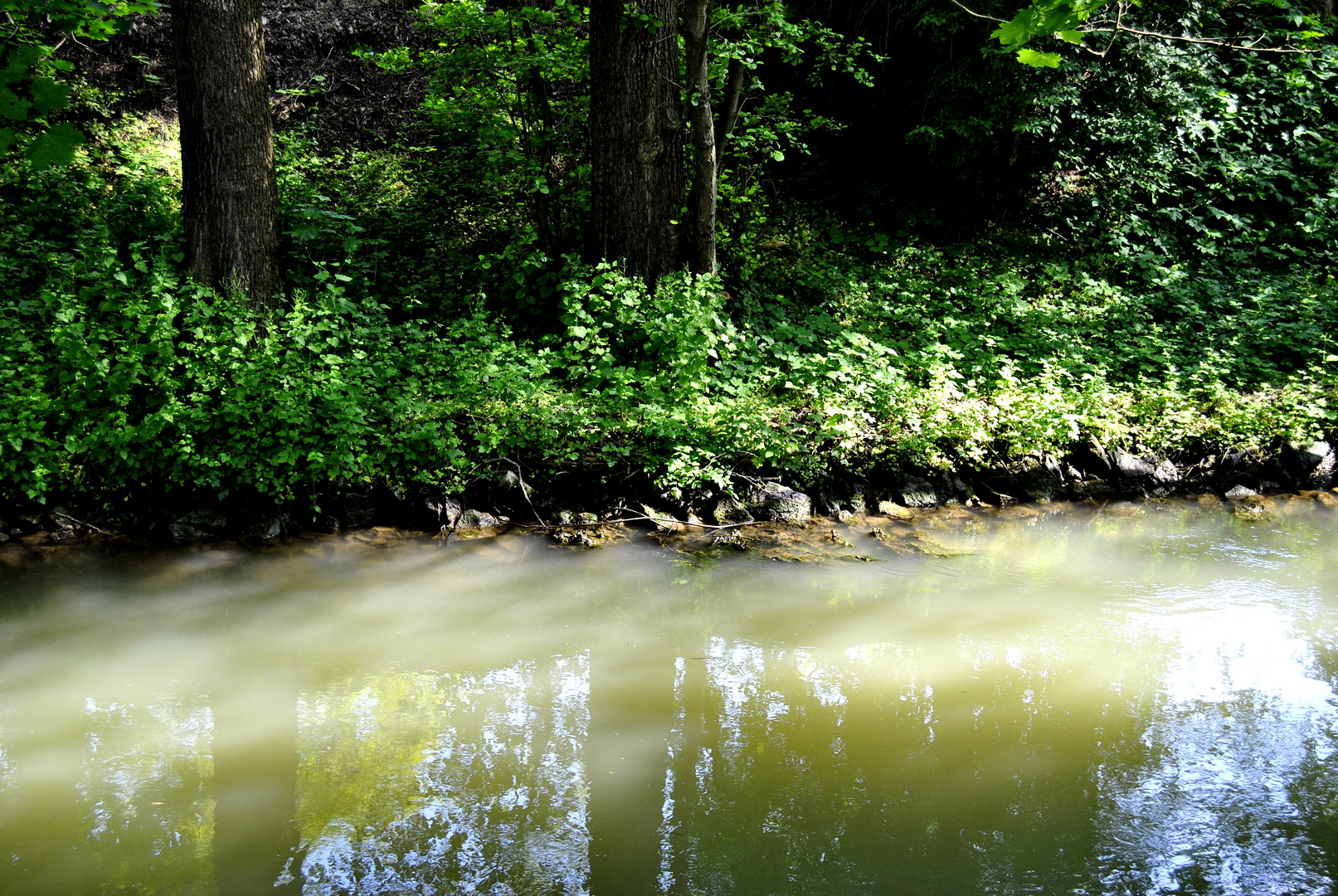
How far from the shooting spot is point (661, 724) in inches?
147

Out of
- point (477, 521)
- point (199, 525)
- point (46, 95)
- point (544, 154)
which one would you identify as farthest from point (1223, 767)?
point (544, 154)

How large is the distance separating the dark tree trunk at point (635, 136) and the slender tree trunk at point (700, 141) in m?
0.14

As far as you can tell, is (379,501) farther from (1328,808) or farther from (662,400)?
(1328,808)

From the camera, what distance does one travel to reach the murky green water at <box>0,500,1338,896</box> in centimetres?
289

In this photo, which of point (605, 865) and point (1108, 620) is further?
point (1108, 620)

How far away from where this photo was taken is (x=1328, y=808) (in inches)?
125

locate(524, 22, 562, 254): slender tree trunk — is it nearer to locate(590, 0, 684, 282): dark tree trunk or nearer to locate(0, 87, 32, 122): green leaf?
locate(590, 0, 684, 282): dark tree trunk

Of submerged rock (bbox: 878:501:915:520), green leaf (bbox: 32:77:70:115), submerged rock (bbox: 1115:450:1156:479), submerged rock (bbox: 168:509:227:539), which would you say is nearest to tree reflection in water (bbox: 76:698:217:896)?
submerged rock (bbox: 168:509:227:539)

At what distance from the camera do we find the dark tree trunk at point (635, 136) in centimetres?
729

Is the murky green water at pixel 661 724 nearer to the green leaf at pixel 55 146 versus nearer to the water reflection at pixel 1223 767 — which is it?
the water reflection at pixel 1223 767

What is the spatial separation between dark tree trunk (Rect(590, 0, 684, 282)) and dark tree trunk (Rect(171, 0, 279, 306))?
275cm

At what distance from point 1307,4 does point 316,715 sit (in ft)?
48.8

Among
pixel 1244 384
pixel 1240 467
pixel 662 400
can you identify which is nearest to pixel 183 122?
pixel 662 400

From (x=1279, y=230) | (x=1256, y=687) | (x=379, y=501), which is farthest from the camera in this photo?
(x=1279, y=230)
